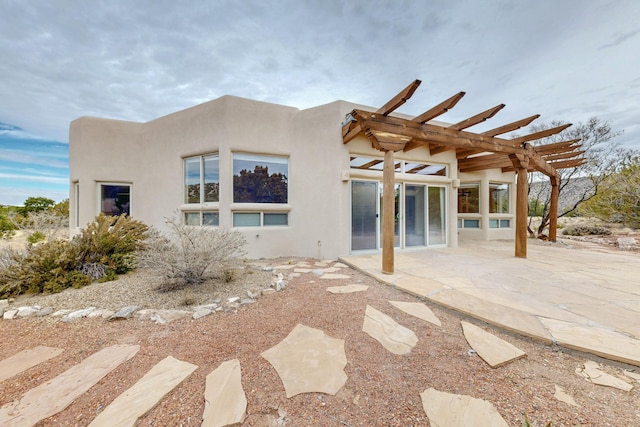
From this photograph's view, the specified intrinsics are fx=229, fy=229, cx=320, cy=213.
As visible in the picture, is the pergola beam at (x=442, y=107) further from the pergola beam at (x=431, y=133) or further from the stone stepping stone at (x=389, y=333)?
the stone stepping stone at (x=389, y=333)

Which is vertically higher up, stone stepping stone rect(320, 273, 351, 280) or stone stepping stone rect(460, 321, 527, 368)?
stone stepping stone rect(320, 273, 351, 280)

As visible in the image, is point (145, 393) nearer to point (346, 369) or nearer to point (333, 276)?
point (346, 369)

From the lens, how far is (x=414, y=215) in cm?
736

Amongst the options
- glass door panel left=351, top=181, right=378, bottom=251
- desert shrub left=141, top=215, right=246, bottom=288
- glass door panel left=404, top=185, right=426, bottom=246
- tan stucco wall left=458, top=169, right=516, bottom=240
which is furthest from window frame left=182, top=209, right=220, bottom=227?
tan stucco wall left=458, top=169, right=516, bottom=240

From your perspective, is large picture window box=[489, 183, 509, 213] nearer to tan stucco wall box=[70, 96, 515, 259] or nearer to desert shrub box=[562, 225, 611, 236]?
tan stucco wall box=[70, 96, 515, 259]

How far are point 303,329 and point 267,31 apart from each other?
847 centimetres

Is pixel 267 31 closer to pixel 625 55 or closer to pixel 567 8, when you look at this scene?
pixel 567 8

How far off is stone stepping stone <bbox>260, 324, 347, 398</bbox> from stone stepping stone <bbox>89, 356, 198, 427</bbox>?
71 cm

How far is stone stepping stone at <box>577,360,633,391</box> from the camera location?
182 cm

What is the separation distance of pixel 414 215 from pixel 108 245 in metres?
7.87

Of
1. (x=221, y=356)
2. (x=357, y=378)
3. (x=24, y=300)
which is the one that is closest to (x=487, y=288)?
(x=357, y=378)

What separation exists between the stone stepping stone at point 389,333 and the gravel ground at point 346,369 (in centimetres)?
8

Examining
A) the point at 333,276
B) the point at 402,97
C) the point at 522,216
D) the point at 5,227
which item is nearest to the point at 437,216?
the point at 522,216

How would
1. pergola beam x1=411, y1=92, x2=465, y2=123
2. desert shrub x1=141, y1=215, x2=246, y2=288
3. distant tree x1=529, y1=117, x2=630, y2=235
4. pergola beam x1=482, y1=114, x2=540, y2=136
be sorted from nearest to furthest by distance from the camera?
desert shrub x1=141, y1=215, x2=246, y2=288 → pergola beam x1=411, y1=92, x2=465, y2=123 → pergola beam x1=482, y1=114, x2=540, y2=136 → distant tree x1=529, y1=117, x2=630, y2=235
